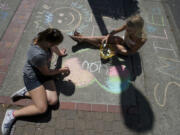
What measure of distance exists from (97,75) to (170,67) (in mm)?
1737

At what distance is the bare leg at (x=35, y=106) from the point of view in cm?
283

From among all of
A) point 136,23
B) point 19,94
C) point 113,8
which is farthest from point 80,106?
point 113,8

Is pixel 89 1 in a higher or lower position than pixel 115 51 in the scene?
higher

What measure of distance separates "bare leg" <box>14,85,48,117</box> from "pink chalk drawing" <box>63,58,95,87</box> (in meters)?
0.75

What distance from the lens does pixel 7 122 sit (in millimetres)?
2787

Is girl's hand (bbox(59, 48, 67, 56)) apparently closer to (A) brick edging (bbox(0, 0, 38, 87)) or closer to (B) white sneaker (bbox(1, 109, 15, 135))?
(A) brick edging (bbox(0, 0, 38, 87))

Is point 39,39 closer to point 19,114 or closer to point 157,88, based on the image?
point 19,114

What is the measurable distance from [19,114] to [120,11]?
3803 mm

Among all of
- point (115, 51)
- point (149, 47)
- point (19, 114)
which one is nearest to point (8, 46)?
point (19, 114)

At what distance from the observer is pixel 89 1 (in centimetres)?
488

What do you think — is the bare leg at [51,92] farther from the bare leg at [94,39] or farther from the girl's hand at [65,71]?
the bare leg at [94,39]

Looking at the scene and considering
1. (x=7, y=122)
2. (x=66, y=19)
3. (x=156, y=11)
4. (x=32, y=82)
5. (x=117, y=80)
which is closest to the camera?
(x=7, y=122)

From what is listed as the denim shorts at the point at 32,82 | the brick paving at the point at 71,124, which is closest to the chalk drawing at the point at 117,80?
the brick paving at the point at 71,124

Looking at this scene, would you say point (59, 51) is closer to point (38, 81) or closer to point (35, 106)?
point (38, 81)
